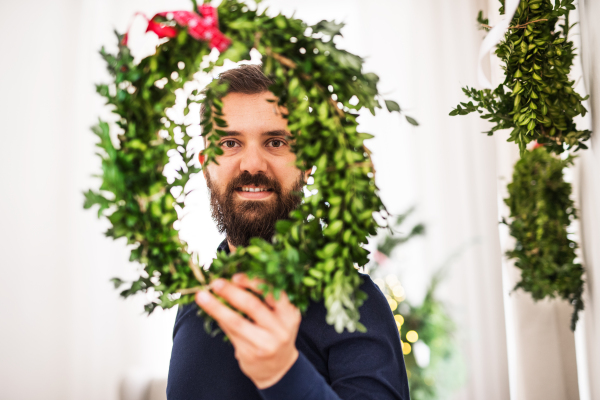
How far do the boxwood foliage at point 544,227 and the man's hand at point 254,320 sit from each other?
124 centimetres

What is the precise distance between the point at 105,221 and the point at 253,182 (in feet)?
6.12

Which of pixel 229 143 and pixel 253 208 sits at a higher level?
pixel 229 143

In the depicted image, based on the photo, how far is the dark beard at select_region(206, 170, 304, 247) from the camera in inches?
52.3

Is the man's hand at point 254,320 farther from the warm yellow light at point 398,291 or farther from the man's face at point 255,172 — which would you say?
the warm yellow light at point 398,291

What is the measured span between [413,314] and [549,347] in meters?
0.70

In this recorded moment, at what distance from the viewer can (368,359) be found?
1067mm

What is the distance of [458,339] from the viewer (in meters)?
2.91

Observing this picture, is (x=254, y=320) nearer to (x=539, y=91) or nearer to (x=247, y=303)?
(x=247, y=303)

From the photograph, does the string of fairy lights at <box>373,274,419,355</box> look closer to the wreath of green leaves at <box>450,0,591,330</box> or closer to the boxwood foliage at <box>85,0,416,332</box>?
the wreath of green leaves at <box>450,0,591,330</box>

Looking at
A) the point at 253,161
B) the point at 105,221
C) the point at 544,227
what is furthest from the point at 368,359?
the point at 105,221

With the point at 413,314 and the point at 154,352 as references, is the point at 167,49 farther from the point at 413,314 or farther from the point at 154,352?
the point at 154,352

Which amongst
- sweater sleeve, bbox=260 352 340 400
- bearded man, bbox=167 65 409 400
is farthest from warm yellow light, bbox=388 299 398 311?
sweater sleeve, bbox=260 352 340 400

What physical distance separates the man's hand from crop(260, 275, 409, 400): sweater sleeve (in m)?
0.17

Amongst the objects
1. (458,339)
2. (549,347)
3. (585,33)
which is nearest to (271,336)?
(585,33)
